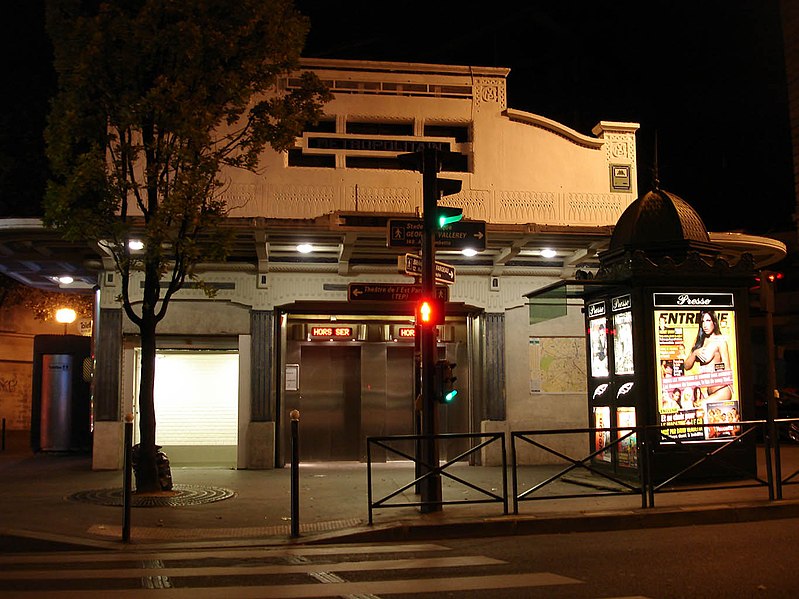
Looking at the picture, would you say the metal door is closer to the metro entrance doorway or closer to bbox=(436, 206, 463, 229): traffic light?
the metro entrance doorway

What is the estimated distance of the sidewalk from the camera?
9.43 m

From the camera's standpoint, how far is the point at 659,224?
1292cm


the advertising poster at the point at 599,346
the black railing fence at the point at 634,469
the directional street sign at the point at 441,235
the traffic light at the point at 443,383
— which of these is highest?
the directional street sign at the point at 441,235

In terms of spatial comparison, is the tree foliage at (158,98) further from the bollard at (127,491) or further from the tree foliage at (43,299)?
the tree foliage at (43,299)

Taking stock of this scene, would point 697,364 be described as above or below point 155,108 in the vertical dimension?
below

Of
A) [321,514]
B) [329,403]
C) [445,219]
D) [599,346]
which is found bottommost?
[321,514]

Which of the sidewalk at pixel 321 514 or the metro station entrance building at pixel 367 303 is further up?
the metro station entrance building at pixel 367 303

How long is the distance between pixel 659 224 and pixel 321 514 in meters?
6.90

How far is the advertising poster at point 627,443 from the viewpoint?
1212 centimetres

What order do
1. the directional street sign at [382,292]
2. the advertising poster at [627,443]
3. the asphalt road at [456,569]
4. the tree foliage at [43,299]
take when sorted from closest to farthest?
1. the asphalt road at [456,569]
2. the directional street sign at [382,292]
3. the advertising poster at [627,443]
4. the tree foliage at [43,299]

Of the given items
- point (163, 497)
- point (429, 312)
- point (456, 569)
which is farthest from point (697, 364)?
point (163, 497)

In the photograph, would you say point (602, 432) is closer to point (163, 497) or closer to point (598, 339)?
point (598, 339)

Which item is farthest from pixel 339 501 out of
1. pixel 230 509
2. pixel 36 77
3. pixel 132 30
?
pixel 36 77

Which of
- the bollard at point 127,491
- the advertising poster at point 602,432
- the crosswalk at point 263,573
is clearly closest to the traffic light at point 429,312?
the crosswalk at point 263,573
